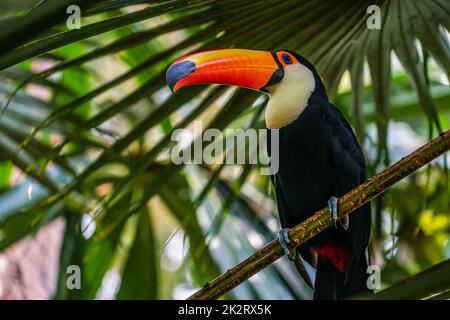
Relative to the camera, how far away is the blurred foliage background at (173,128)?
1.63 m

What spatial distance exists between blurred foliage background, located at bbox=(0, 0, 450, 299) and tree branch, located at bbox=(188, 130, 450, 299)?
1.31 feet

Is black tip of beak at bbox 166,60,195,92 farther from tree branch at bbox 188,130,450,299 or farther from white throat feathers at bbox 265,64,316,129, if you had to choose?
tree branch at bbox 188,130,450,299

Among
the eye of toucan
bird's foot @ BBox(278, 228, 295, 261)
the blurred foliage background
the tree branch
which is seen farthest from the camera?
the eye of toucan

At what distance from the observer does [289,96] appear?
1816 mm

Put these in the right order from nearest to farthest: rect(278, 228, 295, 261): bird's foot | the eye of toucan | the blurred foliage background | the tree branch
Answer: the tree branch → rect(278, 228, 295, 261): bird's foot → the blurred foliage background → the eye of toucan

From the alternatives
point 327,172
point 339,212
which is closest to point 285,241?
point 339,212

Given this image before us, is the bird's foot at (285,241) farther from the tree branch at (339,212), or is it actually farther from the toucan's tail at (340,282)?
the toucan's tail at (340,282)

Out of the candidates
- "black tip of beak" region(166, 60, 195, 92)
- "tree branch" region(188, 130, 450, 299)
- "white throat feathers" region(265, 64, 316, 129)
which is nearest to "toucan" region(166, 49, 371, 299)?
"white throat feathers" region(265, 64, 316, 129)

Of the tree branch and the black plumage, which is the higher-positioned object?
the black plumage

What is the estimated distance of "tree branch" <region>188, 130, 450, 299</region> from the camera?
120 centimetres

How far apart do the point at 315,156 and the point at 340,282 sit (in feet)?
1.04

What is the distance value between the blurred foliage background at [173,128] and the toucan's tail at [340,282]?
0.11 m
